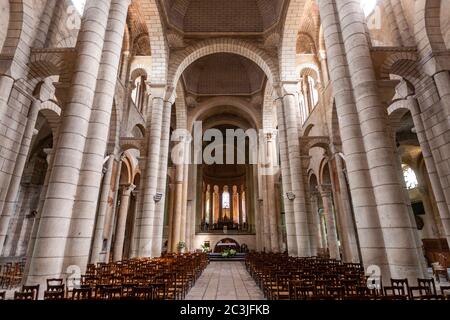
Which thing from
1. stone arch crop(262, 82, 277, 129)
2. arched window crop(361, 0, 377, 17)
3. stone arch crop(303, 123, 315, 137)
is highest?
stone arch crop(262, 82, 277, 129)

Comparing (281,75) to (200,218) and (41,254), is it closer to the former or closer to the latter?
(41,254)

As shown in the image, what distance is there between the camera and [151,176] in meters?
14.2

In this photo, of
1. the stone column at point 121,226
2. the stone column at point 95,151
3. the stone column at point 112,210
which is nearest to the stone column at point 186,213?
the stone column at point 121,226

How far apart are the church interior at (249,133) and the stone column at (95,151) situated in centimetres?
4

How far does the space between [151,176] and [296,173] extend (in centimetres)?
821

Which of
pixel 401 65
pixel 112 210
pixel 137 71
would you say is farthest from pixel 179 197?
pixel 401 65

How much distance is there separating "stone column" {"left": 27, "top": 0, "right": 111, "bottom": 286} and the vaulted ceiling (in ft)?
39.6

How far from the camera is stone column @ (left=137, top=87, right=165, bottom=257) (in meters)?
13.4

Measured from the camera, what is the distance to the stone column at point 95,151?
6324mm

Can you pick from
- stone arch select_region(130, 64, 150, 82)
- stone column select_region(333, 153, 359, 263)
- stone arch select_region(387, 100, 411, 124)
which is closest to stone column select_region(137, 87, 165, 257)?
stone arch select_region(130, 64, 150, 82)

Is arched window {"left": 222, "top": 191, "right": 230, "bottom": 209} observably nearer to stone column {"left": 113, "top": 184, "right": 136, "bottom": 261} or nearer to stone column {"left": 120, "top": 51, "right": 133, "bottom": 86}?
stone column {"left": 113, "top": 184, "right": 136, "bottom": 261}

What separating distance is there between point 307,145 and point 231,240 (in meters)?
19.8

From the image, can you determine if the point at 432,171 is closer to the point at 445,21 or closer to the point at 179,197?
the point at 445,21

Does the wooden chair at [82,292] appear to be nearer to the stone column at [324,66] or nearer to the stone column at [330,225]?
the stone column at [330,225]
